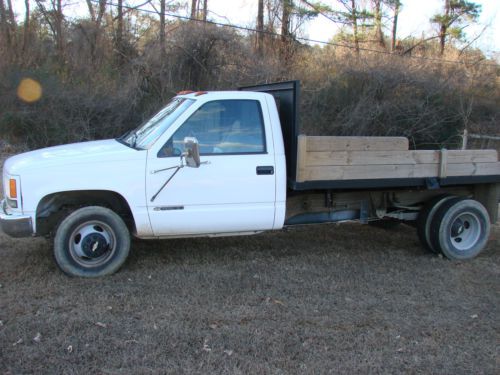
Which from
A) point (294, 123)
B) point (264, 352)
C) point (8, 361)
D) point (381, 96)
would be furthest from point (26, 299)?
point (381, 96)

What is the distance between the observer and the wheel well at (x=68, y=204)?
5.07m

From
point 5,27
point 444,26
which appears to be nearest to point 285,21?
point 444,26

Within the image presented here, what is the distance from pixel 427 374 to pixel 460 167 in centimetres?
338

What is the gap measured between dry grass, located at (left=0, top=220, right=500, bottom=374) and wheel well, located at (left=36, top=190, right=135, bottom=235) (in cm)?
51

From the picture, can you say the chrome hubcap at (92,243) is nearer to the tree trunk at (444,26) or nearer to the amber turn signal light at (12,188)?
the amber turn signal light at (12,188)

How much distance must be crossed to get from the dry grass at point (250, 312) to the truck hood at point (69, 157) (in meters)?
1.09

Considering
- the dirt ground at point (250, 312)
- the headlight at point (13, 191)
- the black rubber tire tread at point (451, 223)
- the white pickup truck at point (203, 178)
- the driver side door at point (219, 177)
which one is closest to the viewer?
the dirt ground at point (250, 312)

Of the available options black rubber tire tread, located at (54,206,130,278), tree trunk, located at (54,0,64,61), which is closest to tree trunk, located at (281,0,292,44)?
tree trunk, located at (54,0,64,61)

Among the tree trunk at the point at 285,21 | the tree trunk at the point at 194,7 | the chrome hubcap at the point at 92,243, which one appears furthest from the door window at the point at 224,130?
the tree trunk at the point at 285,21

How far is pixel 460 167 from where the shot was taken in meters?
6.30

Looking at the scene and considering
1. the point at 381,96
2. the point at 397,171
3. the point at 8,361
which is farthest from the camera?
the point at 381,96

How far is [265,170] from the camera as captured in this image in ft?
17.8

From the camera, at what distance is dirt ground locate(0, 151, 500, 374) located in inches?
144

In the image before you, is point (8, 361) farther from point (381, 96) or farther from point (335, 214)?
point (381, 96)
